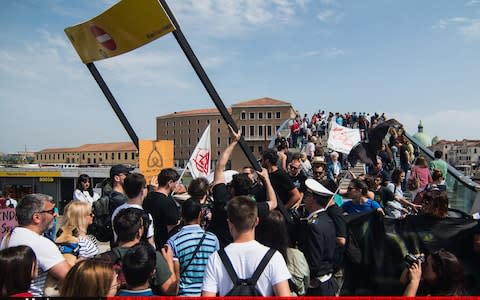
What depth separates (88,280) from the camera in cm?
245

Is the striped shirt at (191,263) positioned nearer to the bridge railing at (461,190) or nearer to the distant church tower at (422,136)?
the bridge railing at (461,190)

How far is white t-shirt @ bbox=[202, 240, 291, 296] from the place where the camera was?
8.31ft

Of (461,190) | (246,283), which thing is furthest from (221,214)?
(461,190)

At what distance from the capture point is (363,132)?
69.9ft

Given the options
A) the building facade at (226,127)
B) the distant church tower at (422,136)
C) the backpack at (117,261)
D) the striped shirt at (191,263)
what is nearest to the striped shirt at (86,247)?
the backpack at (117,261)

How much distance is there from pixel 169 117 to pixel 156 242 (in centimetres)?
12162

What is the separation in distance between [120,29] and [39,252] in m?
3.26

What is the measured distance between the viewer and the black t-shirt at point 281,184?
16.3 feet

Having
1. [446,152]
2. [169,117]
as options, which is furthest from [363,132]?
[446,152]

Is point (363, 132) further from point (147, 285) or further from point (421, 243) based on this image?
point (147, 285)

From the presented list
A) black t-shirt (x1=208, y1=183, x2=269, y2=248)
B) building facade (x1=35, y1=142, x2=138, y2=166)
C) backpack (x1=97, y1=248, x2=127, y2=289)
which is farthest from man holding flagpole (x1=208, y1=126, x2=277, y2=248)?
building facade (x1=35, y1=142, x2=138, y2=166)

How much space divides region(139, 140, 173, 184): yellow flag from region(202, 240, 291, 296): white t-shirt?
12.1 feet

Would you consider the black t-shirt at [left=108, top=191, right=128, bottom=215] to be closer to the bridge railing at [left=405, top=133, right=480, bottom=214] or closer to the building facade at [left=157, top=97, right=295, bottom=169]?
the bridge railing at [left=405, top=133, right=480, bottom=214]

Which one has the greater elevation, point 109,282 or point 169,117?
point 169,117
